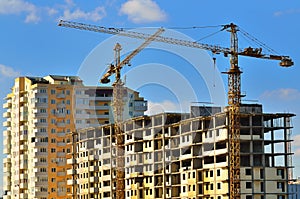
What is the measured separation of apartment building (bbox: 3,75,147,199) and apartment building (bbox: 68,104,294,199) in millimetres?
14818

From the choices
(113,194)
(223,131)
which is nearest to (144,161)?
(113,194)

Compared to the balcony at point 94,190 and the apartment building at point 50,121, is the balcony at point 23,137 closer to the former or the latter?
the apartment building at point 50,121

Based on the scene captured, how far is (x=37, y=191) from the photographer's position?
99.9 m

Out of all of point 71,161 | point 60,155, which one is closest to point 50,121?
point 60,155

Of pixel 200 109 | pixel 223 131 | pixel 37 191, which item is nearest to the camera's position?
pixel 223 131

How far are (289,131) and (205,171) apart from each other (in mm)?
9148

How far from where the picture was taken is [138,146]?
82.7 m

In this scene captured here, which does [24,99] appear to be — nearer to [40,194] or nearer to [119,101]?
[40,194]

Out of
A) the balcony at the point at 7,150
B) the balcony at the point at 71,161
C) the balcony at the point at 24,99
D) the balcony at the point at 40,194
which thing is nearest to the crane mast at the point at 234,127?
the balcony at the point at 71,161

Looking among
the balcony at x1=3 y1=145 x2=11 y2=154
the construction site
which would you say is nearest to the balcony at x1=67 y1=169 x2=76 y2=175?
the construction site

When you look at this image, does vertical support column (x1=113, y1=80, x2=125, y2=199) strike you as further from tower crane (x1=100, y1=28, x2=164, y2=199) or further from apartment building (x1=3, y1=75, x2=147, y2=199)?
apartment building (x1=3, y1=75, x2=147, y2=199)

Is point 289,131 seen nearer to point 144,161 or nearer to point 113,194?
point 144,161

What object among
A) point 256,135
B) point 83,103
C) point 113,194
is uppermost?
point 83,103

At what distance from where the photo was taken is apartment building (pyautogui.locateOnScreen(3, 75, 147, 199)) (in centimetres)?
10062
